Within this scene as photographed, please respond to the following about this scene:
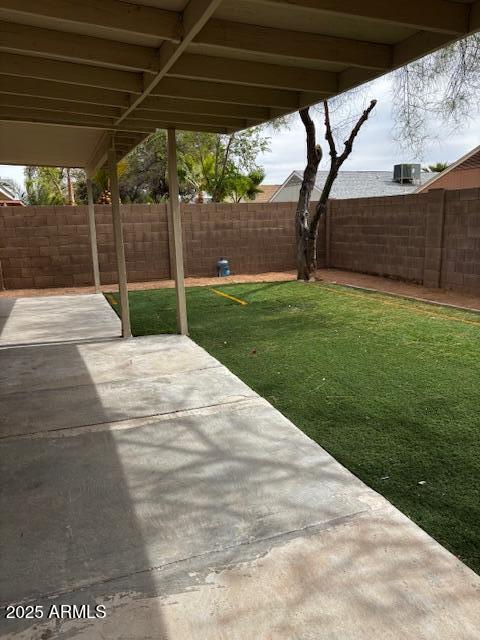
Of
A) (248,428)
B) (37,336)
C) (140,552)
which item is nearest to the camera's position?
(140,552)

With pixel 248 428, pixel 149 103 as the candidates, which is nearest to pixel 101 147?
pixel 149 103

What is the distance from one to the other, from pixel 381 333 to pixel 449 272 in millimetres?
4069

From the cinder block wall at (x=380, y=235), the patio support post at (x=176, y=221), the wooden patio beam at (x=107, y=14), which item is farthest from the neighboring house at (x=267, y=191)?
the wooden patio beam at (x=107, y=14)

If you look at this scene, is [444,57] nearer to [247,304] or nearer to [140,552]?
[247,304]

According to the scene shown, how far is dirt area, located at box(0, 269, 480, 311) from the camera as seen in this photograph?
8.79 meters

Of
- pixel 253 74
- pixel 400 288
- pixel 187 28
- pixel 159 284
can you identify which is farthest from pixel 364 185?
pixel 187 28

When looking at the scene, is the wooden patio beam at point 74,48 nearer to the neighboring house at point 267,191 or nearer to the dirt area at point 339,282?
the dirt area at point 339,282

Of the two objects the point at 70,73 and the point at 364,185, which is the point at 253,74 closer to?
the point at 70,73

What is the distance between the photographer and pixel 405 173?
2848cm

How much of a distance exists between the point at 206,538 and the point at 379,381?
8.51 feet

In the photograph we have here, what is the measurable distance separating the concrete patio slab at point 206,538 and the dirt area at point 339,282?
6.09 metres

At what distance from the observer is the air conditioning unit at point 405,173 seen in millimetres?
28406

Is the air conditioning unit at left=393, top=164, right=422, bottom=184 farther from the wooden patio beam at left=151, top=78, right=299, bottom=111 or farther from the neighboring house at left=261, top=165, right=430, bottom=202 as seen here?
the wooden patio beam at left=151, top=78, right=299, bottom=111

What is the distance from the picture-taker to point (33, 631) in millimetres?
1809
